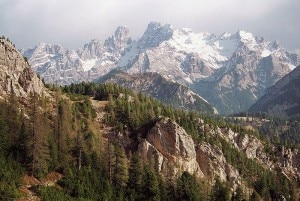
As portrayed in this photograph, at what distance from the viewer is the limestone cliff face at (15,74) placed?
16648 cm

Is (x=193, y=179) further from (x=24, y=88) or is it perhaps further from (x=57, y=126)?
(x=24, y=88)

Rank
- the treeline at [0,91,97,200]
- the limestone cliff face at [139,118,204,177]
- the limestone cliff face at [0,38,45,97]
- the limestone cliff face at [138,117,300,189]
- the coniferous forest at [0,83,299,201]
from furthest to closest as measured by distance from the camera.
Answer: the limestone cliff face at [0,38,45,97]
the limestone cliff face at [139,118,204,177]
the limestone cliff face at [138,117,300,189]
the coniferous forest at [0,83,299,201]
the treeline at [0,91,97,200]

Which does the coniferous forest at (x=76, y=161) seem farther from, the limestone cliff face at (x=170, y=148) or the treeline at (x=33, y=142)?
the limestone cliff face at (x=170, y=148)

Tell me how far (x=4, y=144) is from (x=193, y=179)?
65077mm

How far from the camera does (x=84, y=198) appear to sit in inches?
4619

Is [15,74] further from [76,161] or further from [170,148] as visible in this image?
[170,148]

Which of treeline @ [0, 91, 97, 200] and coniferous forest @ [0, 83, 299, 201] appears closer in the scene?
treeline @ [0, 91, 97, 200]

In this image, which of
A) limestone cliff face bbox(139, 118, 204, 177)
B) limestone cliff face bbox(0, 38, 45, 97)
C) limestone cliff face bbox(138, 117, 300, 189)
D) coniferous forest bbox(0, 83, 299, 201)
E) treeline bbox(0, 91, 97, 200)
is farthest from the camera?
limestone cliff face bbox(0, 38, 45, 97)

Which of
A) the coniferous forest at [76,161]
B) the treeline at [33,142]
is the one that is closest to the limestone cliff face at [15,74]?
the coniferous forest at [76,161]

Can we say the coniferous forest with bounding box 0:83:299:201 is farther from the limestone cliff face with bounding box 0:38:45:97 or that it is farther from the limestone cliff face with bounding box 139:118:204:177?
the limestone cliff face with bounding box 0:38:45:97

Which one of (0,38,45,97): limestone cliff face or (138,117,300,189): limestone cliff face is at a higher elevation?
(0,38,45,97): limestone cliff face

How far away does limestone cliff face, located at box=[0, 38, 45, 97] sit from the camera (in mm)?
166475

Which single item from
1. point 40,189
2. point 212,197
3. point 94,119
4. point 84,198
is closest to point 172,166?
point 212,197

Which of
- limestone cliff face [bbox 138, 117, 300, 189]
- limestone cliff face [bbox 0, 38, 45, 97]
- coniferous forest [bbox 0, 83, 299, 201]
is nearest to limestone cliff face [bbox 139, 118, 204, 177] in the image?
limestone cliff face [bbox 138, 117, 300, 189]
